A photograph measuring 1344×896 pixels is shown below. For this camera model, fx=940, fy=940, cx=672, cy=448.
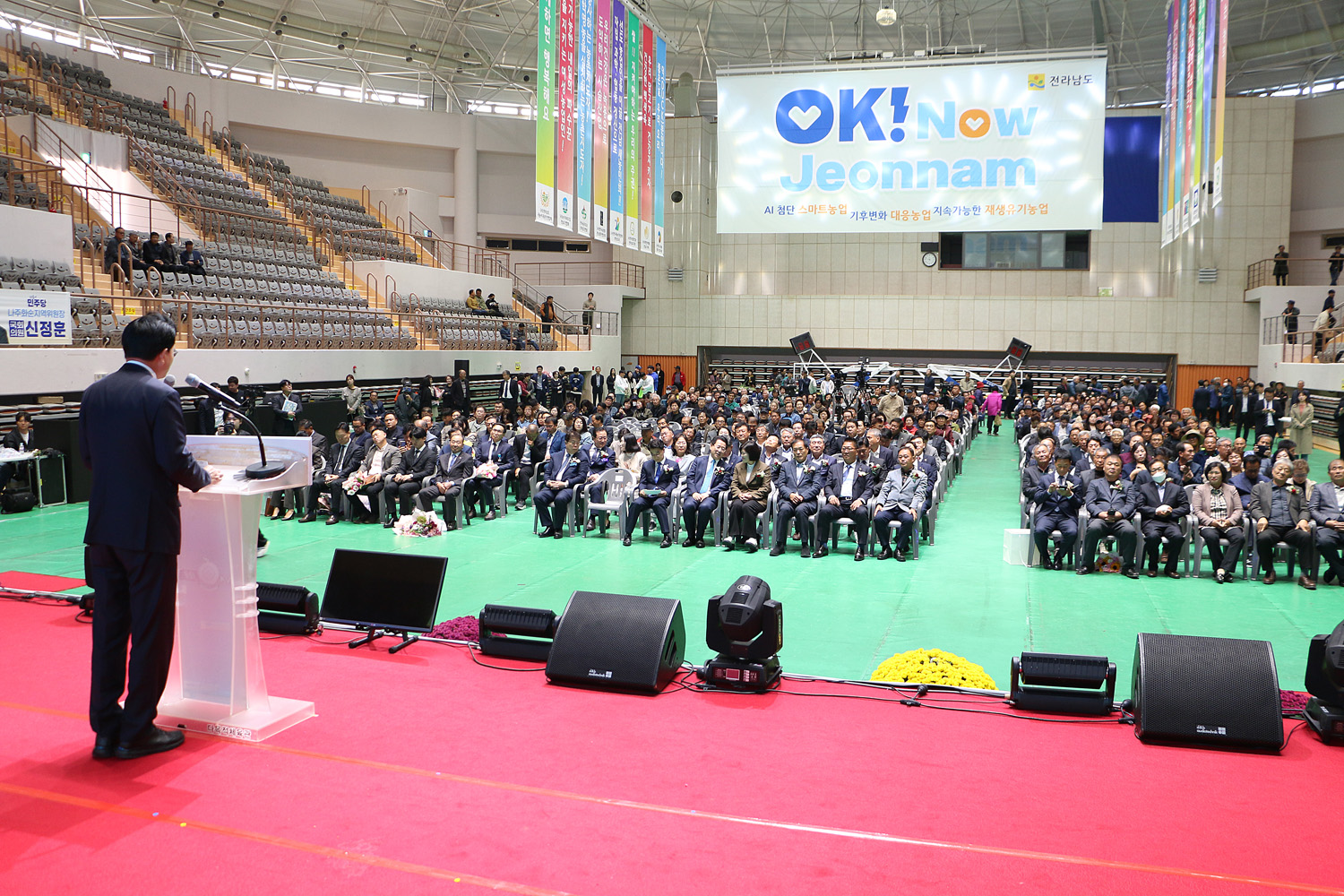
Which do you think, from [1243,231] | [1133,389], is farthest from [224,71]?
[1243,231]

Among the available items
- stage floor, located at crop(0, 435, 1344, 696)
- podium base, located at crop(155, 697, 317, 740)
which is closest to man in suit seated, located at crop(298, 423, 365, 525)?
stage floor, located at crop(0, 435, 1344, 696)

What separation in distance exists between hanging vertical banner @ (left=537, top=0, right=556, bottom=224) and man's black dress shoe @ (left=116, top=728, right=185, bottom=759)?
29.7 feet

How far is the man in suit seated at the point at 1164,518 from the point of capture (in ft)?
29.9

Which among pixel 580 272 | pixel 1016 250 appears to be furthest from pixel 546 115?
pixel 1016 250

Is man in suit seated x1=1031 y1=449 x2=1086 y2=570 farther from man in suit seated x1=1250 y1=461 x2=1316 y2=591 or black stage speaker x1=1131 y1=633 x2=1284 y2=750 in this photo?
black stage speaker x1=1131 y1=633 x2=1284 y2=750

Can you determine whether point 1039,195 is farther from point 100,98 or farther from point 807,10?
point 100,98

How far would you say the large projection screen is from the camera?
15289 mm

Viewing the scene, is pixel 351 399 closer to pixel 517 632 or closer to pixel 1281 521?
pixel 517 632

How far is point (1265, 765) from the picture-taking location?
405 centimetres

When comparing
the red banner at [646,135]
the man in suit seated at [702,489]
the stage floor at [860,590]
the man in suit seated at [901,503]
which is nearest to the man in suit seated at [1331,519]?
the stage floor at [860,590]

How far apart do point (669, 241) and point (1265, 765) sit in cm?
2987

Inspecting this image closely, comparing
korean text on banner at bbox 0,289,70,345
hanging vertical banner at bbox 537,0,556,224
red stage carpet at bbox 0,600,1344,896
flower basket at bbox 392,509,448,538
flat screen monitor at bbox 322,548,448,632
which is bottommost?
flower basket at bbox 392,509,448,538

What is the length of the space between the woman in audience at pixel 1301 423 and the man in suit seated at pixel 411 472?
547 inches

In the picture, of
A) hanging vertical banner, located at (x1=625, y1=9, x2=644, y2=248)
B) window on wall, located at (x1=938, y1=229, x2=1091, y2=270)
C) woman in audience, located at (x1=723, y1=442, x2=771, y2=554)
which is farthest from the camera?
window on wall, located at (x1=938, y1=229, x2=1091, y2=270)
